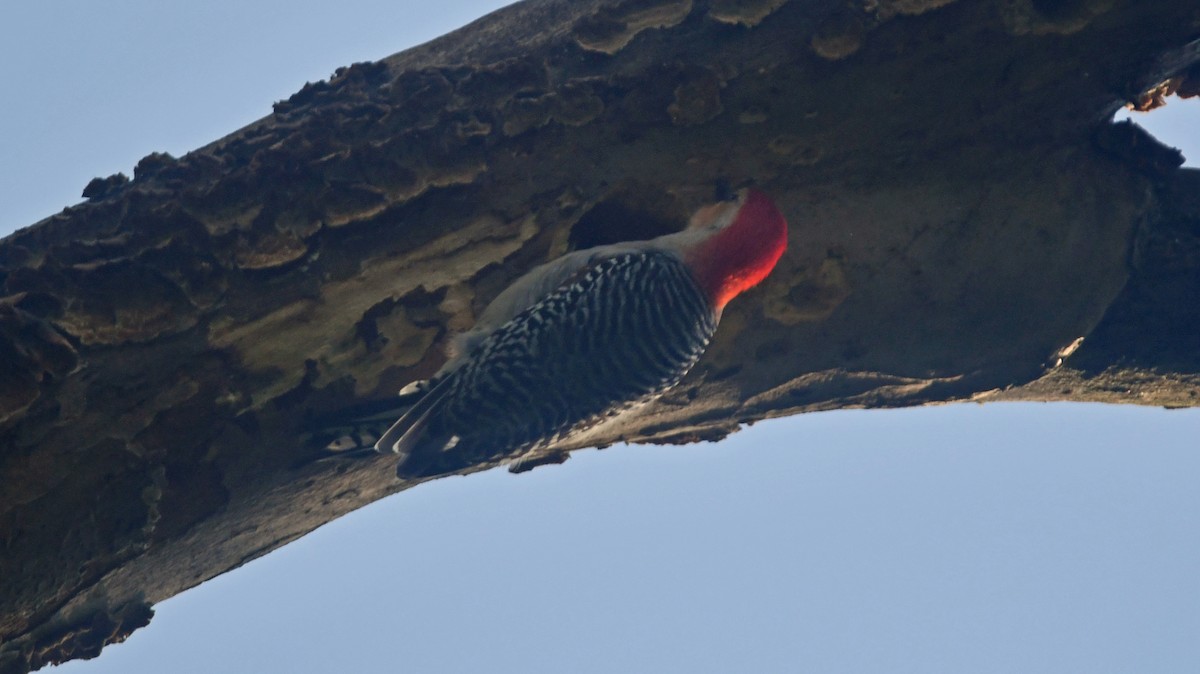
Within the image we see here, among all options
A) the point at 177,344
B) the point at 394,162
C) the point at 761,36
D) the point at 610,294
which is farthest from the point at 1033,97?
the point at 177,344

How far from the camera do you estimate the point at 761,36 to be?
4.61 m

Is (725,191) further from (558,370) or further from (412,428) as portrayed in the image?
(412,428)

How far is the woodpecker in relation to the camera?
4.75m

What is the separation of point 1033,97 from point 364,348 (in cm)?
384

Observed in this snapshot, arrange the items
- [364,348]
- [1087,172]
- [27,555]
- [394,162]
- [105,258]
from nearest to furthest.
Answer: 1. [27,555]
2. [105,258]
3. [394,162]
4. [364,348]
5. [1087,172]

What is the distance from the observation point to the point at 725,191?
5.10 m

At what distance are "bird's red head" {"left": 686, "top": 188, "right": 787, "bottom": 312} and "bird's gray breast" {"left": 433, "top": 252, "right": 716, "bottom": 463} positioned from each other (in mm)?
473

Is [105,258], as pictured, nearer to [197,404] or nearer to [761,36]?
[197,404]

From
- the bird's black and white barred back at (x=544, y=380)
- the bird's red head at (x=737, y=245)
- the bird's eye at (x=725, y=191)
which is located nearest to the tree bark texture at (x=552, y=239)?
the bird's eye at (x=725, y=191)

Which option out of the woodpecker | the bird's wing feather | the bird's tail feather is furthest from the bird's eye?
the bird's tail feather

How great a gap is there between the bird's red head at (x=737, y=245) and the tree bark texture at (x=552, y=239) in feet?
0.50

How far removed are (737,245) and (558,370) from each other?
4.01ft

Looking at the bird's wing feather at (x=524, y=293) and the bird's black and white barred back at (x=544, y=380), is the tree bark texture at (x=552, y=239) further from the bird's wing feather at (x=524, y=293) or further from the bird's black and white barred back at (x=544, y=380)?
the bird's black and white barred back at (x=544, y=380)

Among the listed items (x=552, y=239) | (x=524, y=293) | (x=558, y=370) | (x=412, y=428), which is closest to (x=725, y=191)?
(x=552, y=239)
